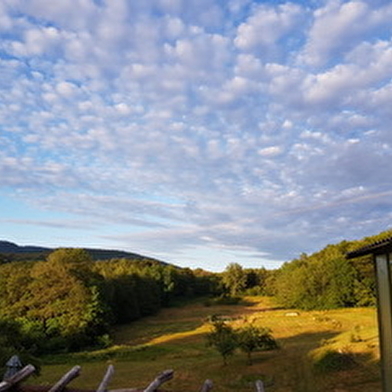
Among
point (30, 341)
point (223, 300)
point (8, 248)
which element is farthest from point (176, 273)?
point (8, 248)

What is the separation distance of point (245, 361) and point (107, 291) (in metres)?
23.7

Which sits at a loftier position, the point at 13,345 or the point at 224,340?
the point at 224,340

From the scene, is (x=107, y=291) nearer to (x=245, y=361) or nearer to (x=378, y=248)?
(x=245, y=361)

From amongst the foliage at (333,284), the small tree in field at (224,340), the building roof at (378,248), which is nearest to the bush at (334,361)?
the small tree in field at (224,340)

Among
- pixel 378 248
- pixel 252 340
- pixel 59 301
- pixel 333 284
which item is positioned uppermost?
pixel 333 284

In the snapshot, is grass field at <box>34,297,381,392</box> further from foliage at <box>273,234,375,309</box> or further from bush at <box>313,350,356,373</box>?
foliage at <box>273,234,375,309</box>

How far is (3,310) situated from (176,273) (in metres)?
39.5

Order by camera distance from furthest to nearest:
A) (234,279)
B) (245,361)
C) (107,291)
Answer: (234,279), (107,291), (245,361)

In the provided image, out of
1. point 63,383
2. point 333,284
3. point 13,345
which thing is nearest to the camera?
point 63,383

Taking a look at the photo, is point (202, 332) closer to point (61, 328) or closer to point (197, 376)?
point (61, 328)

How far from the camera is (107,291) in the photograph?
45062 mm

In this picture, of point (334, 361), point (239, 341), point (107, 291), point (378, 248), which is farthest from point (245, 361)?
point (107, 291)

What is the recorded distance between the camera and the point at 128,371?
25.2 metres

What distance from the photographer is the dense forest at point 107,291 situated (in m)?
37.7
